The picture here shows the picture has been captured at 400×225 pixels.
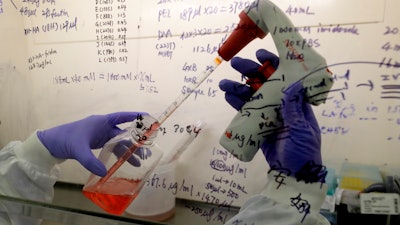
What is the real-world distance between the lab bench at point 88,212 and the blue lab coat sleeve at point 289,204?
9.6 inches

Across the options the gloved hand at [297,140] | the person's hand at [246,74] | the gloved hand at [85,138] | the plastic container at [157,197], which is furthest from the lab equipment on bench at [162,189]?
the gloved hand at [297,140]

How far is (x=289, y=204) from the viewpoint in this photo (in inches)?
21.6

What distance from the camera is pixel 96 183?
0.80 meters

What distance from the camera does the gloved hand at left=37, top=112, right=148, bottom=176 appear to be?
75 cm

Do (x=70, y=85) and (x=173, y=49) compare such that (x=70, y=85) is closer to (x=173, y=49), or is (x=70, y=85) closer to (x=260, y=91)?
(x=173, y=49)

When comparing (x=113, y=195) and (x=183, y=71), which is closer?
(x=113, y=195)

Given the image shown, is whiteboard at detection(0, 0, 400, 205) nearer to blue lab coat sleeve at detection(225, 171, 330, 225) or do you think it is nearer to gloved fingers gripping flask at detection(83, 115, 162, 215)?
gloved fingers gripping flask at detection(83, 115, 162, 215)

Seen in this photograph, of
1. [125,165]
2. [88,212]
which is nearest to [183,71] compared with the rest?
[125,165]

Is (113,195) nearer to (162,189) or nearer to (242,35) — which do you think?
(162,189)

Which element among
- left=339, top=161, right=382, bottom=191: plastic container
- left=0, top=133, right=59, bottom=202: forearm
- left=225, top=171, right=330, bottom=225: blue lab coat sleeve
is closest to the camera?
left=225, top=171, right=330, bottom=225: blue lab coat sleeve

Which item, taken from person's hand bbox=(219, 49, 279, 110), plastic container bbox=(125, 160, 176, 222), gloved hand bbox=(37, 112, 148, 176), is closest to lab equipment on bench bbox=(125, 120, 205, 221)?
plastic container bbox=(125, 160, 176, 222)

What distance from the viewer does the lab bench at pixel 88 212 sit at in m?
0.73

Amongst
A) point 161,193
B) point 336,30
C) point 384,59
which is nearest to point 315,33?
point 336,30

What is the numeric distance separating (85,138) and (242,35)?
475mm
